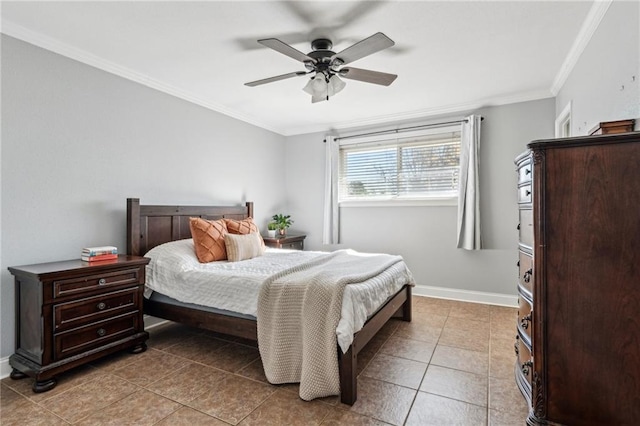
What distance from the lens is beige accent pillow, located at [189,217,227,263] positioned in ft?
10.1

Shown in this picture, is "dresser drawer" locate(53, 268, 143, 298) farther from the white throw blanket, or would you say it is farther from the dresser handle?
the dresser handle

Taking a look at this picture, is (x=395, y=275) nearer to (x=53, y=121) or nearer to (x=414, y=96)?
(x=414, y=96)

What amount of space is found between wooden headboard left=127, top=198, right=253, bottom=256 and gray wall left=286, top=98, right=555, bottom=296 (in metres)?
2.07

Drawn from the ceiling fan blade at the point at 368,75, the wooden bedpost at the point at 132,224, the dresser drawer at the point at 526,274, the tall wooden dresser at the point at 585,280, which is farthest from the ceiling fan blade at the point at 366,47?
the wooden bedpost at the point at 132,224

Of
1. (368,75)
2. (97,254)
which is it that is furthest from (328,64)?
(97,254)

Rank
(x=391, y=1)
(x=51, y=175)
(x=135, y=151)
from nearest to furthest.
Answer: (x=391, y=1) → (x=51, y=175) → (x=135, y=151)

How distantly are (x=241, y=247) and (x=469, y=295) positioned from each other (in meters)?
2.93

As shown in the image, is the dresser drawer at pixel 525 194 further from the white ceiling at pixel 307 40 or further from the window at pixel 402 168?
the window at pixel 402 168

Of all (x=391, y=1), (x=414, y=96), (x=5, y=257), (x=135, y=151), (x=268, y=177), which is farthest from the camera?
(x=268, y=177)

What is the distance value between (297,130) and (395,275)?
3232mm

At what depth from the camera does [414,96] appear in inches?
147

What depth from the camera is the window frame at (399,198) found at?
13.7 ft

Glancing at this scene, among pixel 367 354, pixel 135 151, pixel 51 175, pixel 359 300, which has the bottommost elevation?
pixel 367 354

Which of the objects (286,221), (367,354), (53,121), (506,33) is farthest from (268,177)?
(506,33)
